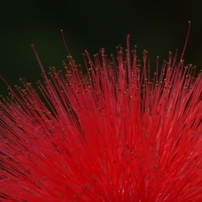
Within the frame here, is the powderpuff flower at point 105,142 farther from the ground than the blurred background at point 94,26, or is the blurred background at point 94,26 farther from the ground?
the blurred background at point 94,26

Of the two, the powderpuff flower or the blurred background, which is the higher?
the blurred background

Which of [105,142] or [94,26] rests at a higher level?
[94,26]

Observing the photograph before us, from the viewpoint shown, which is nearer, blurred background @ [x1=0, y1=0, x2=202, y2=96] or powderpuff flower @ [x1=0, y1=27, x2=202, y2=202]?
powderpuff flower @ [x1=0, y1=27, x2=202, y2=202]

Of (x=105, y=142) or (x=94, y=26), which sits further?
(x=94, y=26)

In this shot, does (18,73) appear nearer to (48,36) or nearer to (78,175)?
(48,36)
